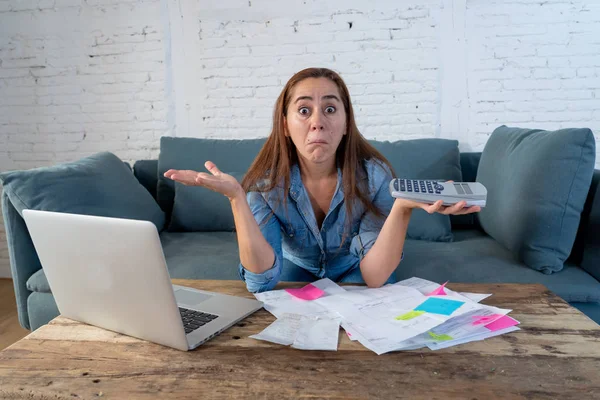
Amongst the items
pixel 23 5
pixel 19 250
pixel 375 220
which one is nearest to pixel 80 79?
pixel 23 5

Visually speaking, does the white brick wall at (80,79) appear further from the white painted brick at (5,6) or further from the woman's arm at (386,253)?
the woman's arm at (386,253)

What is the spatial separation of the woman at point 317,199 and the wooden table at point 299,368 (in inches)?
14.7

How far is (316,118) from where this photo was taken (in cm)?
129

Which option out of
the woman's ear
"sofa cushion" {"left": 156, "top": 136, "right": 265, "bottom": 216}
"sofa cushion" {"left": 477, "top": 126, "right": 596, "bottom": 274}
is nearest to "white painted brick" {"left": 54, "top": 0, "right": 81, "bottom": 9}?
"sofa cushion" {"left": 156, "top": 136, "right": 265, "bottom": 216}

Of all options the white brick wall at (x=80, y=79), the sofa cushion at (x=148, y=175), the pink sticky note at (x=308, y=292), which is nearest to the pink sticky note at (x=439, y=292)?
the pink sticky note at (x=308, y=292)

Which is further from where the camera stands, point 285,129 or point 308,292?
point 285,129

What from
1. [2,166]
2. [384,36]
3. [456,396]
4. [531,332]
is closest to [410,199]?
[531,332]

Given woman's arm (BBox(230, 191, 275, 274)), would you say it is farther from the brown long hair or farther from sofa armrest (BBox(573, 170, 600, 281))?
sofa armrest (BBox(573, 170, 600, 281))

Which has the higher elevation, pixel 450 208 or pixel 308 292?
pixel 450 208

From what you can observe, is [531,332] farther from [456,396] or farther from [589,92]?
[589,92]

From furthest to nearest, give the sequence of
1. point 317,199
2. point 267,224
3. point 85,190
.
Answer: point 85,190
point 317,199
point 267,224

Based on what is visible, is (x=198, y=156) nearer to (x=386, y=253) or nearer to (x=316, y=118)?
(x=316, y=118)

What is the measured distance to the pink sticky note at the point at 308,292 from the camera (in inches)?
41.8

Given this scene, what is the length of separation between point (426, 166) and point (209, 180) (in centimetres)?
146
